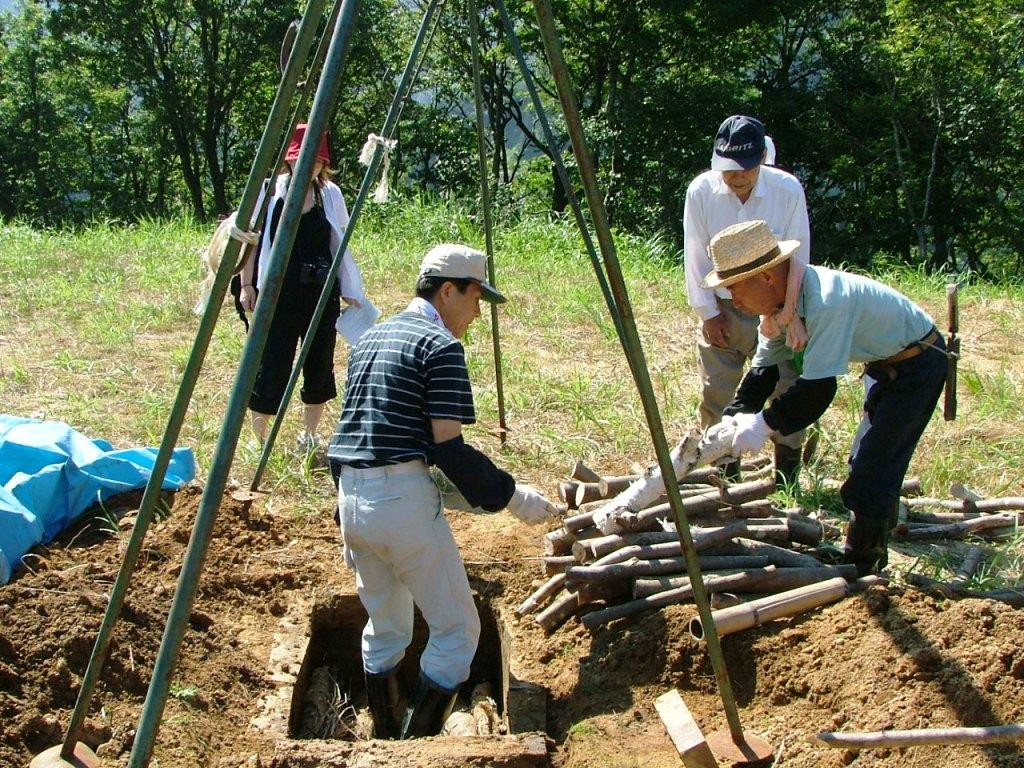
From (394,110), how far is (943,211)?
594 inches

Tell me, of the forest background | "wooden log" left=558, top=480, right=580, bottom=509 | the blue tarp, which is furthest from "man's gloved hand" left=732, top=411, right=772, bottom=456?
the forest background

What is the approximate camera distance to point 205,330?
9.61 feet

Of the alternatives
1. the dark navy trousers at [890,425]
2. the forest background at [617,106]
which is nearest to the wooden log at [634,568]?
A: the dark navy trousers at [890,425]

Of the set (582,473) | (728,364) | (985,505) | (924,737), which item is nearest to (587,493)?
(582,473)

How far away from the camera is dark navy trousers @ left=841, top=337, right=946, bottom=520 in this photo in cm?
396

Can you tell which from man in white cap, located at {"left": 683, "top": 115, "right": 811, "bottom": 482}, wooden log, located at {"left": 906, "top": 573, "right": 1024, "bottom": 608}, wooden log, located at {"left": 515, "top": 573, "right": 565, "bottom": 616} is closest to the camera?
wooden log, located at {"left": 906, "top": 573, "right": 1024, "bottom": 608}

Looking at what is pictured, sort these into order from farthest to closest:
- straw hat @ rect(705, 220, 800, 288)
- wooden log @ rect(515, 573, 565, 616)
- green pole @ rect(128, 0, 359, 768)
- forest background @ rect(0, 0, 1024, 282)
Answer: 1. forest background @ rect(0, 0, 1024, 282)
2. wooden log @ rect(515, 573, 565, 616)
3. straw hat @ rect(705, 220, 800, 288)
4. green pole @ rect(128, 0, 359, 768)

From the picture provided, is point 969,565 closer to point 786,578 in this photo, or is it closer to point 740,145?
point 786,578

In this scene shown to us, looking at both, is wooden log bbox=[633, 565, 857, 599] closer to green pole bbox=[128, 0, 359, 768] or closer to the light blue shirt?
the light blue shirt

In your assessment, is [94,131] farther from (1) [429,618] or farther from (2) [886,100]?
(1) [429,618]

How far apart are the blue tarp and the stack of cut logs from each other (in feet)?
6.96

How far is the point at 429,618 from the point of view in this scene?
3750mm

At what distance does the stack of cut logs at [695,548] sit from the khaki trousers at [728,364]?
55cm

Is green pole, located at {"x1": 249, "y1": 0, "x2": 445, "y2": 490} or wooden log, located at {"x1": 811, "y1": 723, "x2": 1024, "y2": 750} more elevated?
green pole, located at {"x1": 249, "y1": 0, "x2": 445, "y2": 490}
